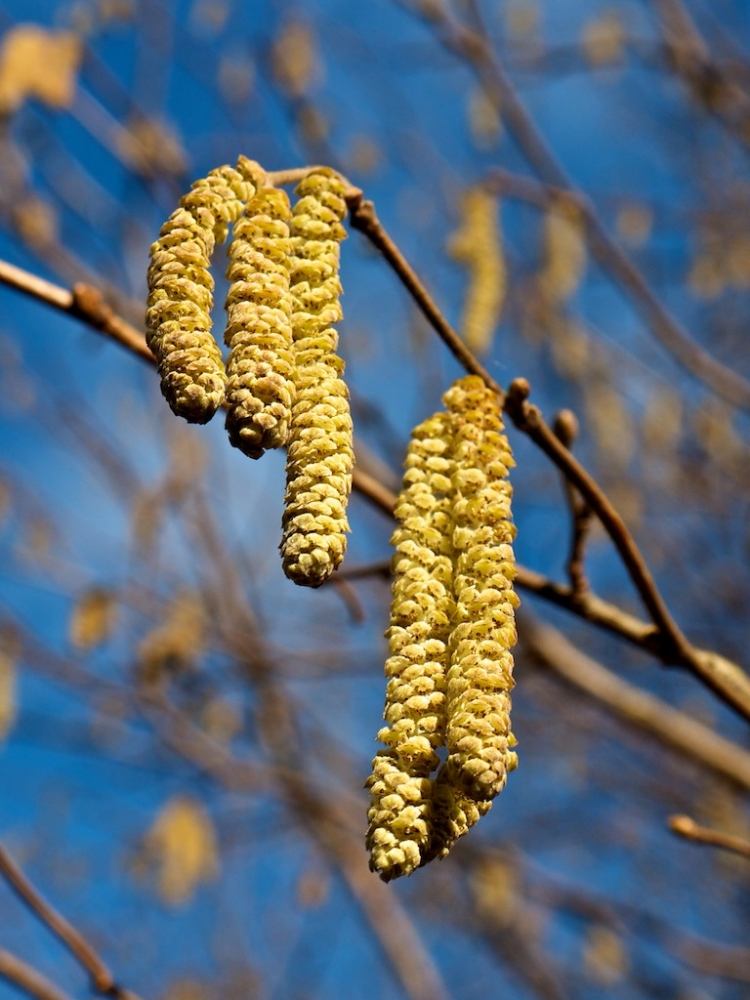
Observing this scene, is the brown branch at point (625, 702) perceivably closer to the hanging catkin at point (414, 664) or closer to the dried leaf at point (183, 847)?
the dried leaf at point (183, 847)

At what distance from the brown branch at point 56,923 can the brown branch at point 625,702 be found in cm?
140

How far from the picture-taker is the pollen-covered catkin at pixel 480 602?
30.3 inches

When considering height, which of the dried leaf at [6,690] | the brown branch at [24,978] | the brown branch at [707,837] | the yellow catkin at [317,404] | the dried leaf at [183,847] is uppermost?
the yellow catkin at [317,404]

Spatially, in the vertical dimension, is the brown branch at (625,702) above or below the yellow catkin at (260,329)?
below

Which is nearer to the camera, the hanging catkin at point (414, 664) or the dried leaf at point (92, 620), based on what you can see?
the hanging catkin at point (414, 664)

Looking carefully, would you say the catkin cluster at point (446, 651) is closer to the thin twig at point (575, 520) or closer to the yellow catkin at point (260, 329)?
the yellow catkin at point (260, 329)

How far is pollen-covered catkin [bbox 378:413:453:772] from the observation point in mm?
841

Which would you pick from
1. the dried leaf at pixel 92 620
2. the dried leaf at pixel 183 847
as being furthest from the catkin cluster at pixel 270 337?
the dried leaf at pixel 183 847

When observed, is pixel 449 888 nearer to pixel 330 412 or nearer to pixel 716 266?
pixel 716 266

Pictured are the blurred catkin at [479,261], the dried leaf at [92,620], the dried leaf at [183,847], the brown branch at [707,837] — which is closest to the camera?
the brown branch at [707,837]

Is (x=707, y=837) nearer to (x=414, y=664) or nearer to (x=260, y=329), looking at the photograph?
(x=414, y=664)

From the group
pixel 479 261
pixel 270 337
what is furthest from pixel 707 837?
pixel 479 261

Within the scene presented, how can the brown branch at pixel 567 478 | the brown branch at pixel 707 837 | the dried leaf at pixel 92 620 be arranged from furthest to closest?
the dried leaf at pixel 92 620, the brown branch at pixel 707 837, the brown branch at pixel 567 478

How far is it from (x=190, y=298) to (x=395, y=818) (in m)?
0.46
